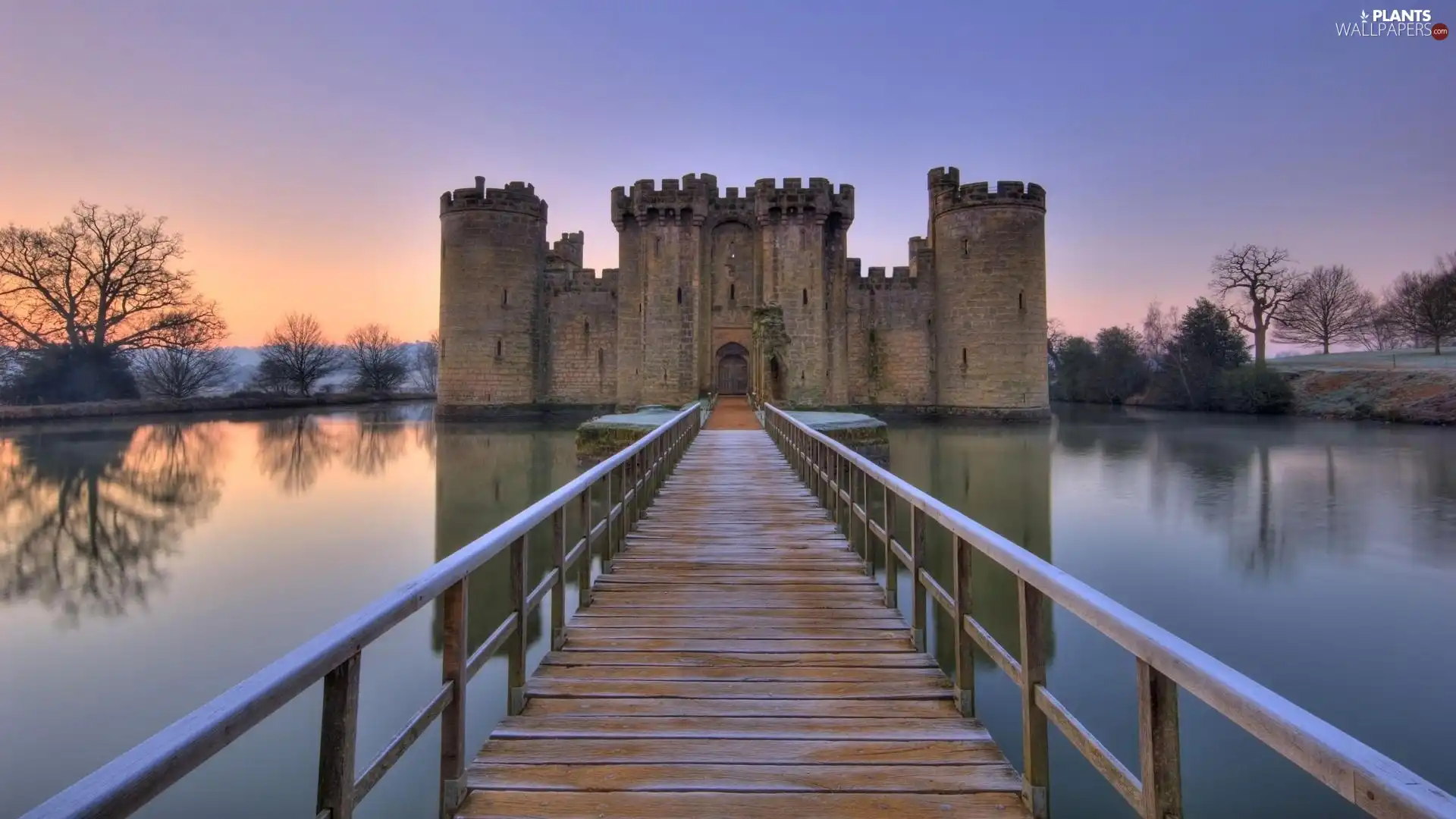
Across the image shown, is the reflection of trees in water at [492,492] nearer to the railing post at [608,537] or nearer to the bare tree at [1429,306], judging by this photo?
the railing post at [608,537]

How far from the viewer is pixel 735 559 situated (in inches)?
237

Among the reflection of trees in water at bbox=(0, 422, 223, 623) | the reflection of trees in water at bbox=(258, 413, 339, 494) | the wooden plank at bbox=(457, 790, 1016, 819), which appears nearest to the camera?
the wooden plank at bbox=(457, 790, 1016, 819)

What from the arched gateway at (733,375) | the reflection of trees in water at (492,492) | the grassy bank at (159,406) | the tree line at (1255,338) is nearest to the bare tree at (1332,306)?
the tree line at (1255,338)

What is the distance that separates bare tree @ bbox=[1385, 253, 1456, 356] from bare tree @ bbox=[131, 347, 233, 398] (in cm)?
6490

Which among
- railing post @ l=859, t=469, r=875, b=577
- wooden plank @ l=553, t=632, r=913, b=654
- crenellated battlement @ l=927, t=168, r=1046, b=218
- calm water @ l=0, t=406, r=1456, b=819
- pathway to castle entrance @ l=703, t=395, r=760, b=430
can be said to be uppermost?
crenellated battlement @ l=927, t=168, r=1046, b=218

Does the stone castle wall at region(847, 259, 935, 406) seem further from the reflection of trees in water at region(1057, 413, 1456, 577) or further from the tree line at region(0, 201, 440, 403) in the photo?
the tree line at region(0, 201, 440, 403)

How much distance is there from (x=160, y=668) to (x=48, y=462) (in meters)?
16.7

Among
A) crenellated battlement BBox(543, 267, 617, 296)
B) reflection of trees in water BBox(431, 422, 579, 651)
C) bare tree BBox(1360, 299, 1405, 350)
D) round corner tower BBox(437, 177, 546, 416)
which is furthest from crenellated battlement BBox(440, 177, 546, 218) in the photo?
bare tree BBox(1360, 299, 1405, 350)

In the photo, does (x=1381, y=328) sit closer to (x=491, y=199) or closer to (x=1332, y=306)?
(x=1332, y=306)

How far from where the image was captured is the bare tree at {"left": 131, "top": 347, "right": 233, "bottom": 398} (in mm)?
42406

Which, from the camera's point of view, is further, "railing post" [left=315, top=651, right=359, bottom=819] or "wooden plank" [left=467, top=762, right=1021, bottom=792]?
"wooden plank" [left=467, top=762, right=1021, bottom=792]

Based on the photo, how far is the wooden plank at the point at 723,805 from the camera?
245 cm

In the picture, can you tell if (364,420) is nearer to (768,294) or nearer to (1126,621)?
(768,294)

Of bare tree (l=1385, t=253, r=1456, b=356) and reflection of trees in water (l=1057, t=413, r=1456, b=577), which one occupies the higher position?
bare tree (l=1385, t=253, r=1456, b=356)
